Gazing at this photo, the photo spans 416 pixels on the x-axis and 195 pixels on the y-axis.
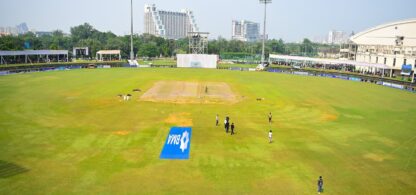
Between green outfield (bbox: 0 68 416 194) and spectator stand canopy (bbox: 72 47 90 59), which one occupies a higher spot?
spectator stand canopy (bbox: 72 47 90 59)

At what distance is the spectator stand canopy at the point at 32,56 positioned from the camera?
94450 mm

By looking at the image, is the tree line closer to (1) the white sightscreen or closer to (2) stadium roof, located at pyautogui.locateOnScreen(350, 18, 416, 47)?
(1) the white sightscreen

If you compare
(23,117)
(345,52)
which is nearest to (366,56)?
(345,52)

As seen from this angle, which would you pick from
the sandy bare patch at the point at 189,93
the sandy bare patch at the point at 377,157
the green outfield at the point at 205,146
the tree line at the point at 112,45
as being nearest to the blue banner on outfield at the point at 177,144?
the green outfield at the point at 205,146

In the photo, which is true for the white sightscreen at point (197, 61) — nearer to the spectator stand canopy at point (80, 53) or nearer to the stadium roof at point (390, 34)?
the spectator stand canopy at point (80, 53)

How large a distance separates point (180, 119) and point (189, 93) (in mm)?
18024

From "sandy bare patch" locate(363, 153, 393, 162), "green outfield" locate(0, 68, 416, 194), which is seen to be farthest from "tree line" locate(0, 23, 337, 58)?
"sandy bare patch" locate(363, 153, 393, 162)

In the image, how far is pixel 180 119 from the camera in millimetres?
38031

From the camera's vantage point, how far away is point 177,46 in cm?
18562

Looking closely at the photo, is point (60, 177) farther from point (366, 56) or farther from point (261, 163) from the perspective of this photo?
point (366, 56)

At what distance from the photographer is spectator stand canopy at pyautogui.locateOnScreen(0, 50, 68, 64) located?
94.4 m

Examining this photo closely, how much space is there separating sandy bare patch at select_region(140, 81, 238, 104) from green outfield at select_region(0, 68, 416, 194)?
1.85 meters

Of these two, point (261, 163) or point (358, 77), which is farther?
point (358, 77)

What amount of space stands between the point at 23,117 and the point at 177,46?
498 ft
